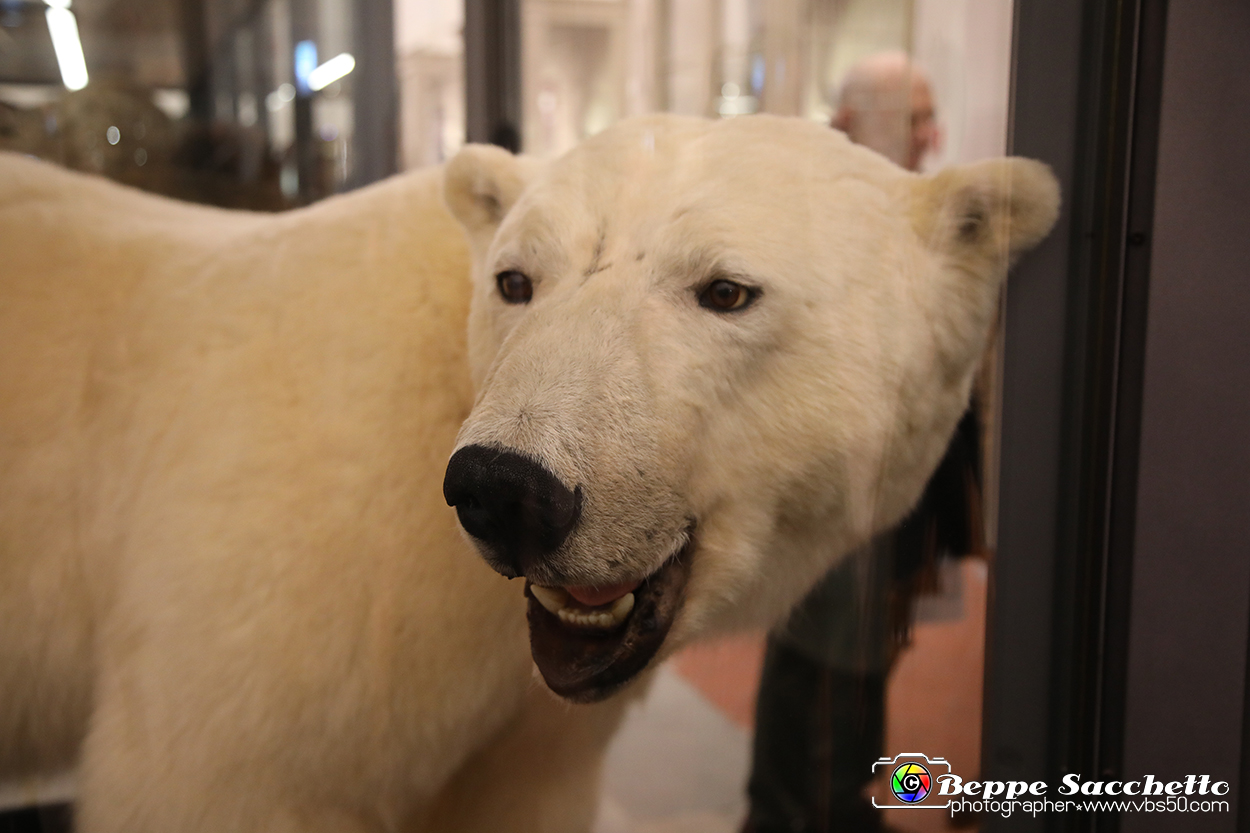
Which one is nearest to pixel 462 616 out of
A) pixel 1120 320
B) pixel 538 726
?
pixel 538 726

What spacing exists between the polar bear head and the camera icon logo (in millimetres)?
348

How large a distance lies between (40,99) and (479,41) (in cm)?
62

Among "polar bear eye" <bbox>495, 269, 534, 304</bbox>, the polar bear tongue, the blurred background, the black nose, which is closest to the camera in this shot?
the black nose

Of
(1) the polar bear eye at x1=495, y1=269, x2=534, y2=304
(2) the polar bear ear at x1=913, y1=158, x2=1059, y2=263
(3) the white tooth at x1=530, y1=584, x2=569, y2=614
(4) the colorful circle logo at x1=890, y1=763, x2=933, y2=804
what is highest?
(2) the polar bear ear at x1=913, y1=158, x2=1059, y2=263

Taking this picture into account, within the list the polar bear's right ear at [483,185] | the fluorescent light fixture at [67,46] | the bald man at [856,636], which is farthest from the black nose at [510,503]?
the fluorescent light fixture at [67,46]

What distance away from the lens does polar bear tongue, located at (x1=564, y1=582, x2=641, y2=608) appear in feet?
3.25

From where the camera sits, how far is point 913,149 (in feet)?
4.16

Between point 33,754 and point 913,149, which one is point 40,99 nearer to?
point 33,754

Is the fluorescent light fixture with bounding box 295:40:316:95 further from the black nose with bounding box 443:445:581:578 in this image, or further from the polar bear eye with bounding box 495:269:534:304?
the black nose with bounding box 443:445:581:578

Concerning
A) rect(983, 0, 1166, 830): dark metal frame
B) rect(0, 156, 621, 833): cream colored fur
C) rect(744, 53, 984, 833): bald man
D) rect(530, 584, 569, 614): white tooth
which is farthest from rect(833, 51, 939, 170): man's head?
rect(530, 584, 569, 614): white tooth

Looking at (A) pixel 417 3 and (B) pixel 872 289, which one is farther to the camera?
(A) pixel 417 3

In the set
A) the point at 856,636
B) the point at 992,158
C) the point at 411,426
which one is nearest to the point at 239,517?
the point at 411,426

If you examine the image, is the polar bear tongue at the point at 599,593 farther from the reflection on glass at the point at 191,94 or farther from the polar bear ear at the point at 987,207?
the reflection on glass at the point at 191,94

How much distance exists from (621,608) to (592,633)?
0.15ft
